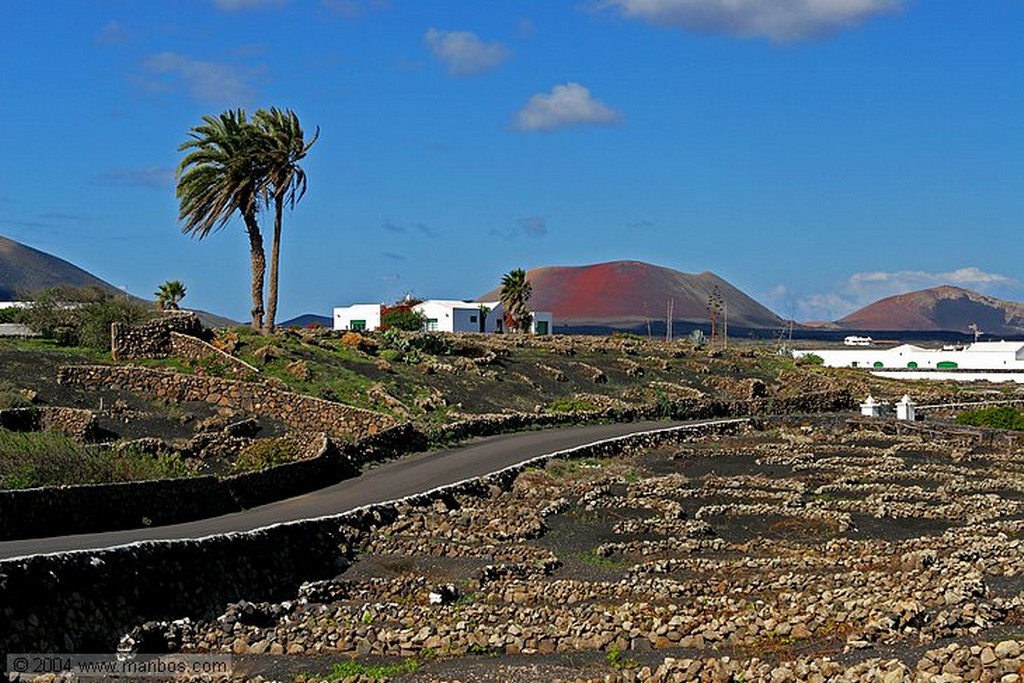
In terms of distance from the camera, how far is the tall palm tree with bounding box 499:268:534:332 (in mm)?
109312

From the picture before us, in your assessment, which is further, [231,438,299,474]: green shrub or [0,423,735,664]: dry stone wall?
[231,438,299,474]: green shrub

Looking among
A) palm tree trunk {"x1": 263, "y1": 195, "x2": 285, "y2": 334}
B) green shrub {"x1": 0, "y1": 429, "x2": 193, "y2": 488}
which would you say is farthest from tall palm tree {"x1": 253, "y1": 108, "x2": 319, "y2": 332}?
green shrub {"x1": 0, "y1": 429, "x2": 193, "y2": 488}

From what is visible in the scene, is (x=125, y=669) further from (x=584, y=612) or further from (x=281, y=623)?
(x=584, y=612)

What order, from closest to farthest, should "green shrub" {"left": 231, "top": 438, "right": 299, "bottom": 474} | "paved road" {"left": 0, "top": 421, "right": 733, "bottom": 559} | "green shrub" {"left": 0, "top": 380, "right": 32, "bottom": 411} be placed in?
"paved road" {"left": 0, "top": 421, "right": 733, "bottom": 559} → "green shrub" {"left": 231, "top": 438, "right": 299, "bottom": 474} → "green shrub" {"left": 0, "top": 380, "right": 32, "bottom": 411}

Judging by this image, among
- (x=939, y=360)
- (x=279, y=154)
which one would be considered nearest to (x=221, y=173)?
(x=279, y=154)

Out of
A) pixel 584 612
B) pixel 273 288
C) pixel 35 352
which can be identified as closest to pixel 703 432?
pixel 273 288

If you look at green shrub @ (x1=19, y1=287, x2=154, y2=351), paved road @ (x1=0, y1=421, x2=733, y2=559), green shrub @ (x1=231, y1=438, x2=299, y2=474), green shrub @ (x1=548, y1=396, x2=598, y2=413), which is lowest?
paved road @ (x1=0, y1=421, x2=733, y2=559)

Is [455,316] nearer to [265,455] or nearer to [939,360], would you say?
[939,360]

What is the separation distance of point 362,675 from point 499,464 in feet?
75.1

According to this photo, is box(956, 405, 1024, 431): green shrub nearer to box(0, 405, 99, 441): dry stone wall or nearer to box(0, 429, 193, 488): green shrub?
box(0, 405, 99, 441): dry stone wall

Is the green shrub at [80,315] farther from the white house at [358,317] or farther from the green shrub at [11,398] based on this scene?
the white house at [358,317]

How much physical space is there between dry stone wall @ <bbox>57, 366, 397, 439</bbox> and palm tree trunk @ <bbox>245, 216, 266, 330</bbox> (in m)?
15.7

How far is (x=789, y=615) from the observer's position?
19172 millimetres

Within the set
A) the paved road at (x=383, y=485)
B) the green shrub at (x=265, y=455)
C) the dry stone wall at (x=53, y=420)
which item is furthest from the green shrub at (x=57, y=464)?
the dry stone wall at (x=53, y=420)
